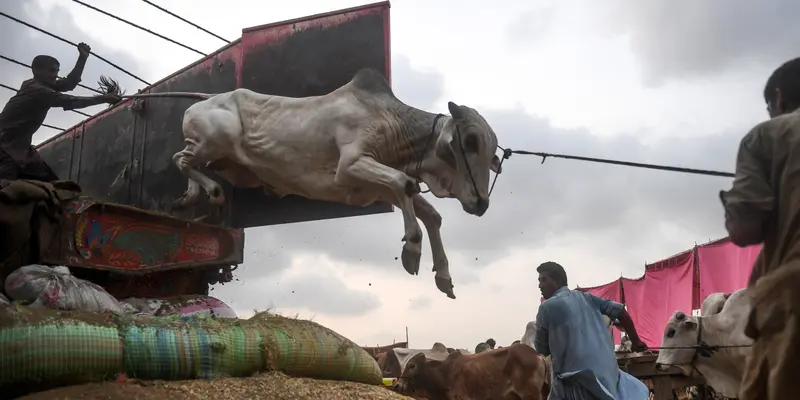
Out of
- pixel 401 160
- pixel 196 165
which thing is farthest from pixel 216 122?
pixel 401 160

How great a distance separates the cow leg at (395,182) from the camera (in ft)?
19.7

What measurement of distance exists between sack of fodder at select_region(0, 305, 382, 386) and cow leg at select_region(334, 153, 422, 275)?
4.50 feet

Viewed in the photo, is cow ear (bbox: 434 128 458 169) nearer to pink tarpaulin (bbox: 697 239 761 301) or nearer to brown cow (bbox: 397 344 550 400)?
brown cow (bbox: 397 344 550 400)

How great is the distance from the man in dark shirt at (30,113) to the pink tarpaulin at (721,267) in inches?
348

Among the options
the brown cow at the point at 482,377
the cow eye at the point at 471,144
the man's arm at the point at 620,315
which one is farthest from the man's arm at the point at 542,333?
the brown cow at the point at 482,377

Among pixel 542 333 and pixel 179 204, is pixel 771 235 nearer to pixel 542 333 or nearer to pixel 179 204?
pixel 542 333

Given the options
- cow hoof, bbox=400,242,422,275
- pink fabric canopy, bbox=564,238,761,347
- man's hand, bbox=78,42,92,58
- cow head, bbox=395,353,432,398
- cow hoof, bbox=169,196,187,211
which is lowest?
cow head, bbox=395,353,432,398

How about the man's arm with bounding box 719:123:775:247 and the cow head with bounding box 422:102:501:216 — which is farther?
the cow head with bounding box 422:102:501:216

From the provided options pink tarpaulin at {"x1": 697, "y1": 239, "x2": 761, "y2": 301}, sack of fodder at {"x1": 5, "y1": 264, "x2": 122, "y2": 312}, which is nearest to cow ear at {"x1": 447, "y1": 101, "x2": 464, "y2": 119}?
sack of fodder at {"x1": 5, "y1": 264, "x2": 122, "y2": 312}

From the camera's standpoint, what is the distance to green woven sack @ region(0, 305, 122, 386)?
344 centimetres

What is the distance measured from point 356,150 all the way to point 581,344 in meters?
2.57

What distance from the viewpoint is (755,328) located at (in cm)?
246

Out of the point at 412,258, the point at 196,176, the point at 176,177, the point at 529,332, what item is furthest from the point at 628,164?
the point at 529,332

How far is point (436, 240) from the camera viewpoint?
666cm
